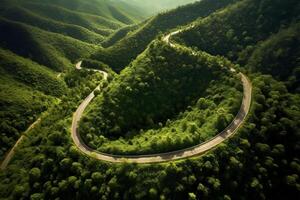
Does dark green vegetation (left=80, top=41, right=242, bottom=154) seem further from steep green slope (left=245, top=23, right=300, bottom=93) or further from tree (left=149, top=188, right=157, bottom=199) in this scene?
steep green slope (left=245, top=23, right=300, bottom=93)

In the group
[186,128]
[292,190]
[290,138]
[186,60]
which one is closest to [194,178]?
[186,128]

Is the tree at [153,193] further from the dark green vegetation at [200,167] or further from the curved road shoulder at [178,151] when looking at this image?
the curved road shoulder at [178,151]

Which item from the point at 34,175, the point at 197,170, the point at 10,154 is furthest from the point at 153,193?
the point at 10,154

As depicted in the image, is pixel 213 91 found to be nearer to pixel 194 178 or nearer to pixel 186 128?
pixel 186 128

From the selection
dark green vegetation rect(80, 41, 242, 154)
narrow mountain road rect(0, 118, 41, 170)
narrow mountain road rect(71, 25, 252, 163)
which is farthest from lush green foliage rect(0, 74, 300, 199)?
dark green vegetation rect(80, 41, 242, 154)

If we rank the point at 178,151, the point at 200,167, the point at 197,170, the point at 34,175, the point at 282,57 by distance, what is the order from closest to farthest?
1. the point at 197,170
2. the point at 200,167
3. the point at 178,151
4. the point at 34,175
5. the point at 282,57

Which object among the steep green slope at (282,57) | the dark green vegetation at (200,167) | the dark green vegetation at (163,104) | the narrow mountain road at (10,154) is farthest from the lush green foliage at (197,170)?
the steep green slope at (282,57)

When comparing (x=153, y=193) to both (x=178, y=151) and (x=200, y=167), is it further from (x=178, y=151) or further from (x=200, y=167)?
(x=178, y=151)

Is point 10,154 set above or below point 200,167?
below

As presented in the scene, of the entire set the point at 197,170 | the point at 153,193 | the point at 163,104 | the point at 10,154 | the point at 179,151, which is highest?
the point at 197,170

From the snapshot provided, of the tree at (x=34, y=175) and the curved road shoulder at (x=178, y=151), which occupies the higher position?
the curved road shoulder at (x=178, y=151)
